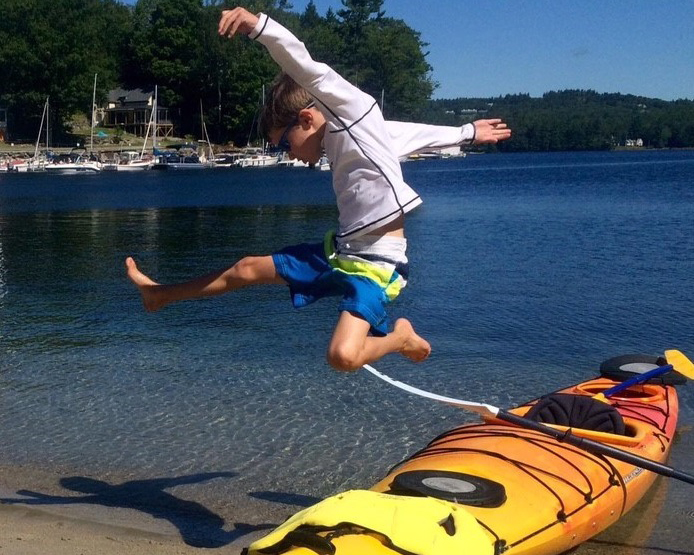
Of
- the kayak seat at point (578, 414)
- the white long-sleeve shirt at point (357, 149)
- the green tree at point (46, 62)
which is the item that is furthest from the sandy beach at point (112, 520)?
the green tree at point (46, 62)

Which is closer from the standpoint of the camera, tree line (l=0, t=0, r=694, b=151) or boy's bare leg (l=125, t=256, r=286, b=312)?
boy's bare leg (l=125, t=256, r=286, b=312)

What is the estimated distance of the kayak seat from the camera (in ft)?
21.4

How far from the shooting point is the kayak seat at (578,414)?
6508mm

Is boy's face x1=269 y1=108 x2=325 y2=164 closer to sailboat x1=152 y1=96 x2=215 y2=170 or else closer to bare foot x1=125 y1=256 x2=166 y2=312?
bare foot x1=125 y1=256 x2=166 y2=312

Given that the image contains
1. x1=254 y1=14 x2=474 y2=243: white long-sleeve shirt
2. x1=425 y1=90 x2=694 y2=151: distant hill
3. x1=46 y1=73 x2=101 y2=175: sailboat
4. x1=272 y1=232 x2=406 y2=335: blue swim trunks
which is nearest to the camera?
x1=254 y1=14 x2=474 y2=243: white long-sleeve shirt

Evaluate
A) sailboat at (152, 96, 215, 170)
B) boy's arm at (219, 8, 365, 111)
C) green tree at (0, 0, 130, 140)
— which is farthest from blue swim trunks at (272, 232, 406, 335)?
green tree at (0, 0, 130, 140)

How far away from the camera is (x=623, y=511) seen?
593cm

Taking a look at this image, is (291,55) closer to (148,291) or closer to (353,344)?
(353,344)

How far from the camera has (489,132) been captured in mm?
5852

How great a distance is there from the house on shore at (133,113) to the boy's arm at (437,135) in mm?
94013

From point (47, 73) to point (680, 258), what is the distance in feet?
252

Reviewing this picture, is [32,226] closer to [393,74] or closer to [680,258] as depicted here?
[680,258]

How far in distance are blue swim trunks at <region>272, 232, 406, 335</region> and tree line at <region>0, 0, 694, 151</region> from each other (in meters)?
80.0

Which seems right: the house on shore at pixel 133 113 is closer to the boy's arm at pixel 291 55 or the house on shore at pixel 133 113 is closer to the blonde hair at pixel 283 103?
the blonde hair at pixel 283 103
